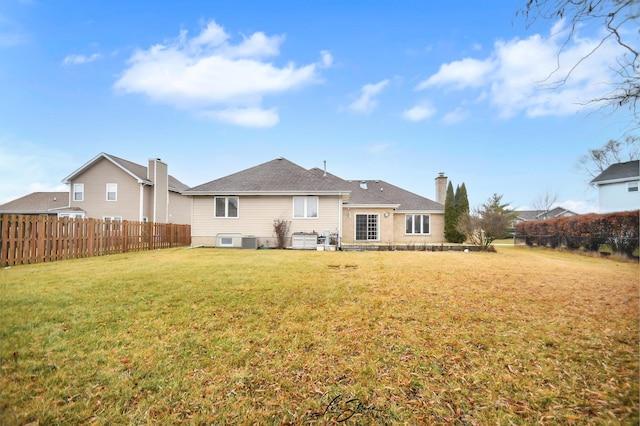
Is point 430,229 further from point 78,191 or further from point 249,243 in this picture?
point 78,191

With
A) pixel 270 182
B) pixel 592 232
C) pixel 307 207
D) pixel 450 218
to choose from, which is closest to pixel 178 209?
pixel 270 182

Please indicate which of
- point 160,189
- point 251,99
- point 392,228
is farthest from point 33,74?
point 392,228

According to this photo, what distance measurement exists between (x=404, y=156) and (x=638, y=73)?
216cm

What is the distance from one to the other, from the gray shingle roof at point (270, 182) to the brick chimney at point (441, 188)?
10265 millimetres

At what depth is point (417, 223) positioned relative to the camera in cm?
2120

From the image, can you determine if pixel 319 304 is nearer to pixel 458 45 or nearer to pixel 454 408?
pixel 454 408

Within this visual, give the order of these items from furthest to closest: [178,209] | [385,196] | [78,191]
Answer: [385,196] → [178,209] → [78,191]

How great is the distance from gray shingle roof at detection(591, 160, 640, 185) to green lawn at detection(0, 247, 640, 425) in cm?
55

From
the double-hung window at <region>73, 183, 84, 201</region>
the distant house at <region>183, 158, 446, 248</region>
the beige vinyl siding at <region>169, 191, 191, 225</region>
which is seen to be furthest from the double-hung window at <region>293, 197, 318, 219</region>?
the double-hung window at <region>73, 183, 84, 201</region>

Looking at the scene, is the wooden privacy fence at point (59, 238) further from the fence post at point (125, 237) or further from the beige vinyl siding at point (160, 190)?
the beige vinyl siding at point (160, 190)

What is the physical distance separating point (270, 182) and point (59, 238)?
9855 mm

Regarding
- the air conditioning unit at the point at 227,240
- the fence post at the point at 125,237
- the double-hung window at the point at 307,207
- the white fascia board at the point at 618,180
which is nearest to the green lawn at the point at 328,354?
the white fascia board at the point at 618,180

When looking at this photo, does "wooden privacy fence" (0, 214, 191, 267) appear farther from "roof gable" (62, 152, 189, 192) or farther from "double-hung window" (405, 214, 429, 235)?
"double-hung window" (405, 214, 429, 235)

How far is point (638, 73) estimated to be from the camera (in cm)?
146
